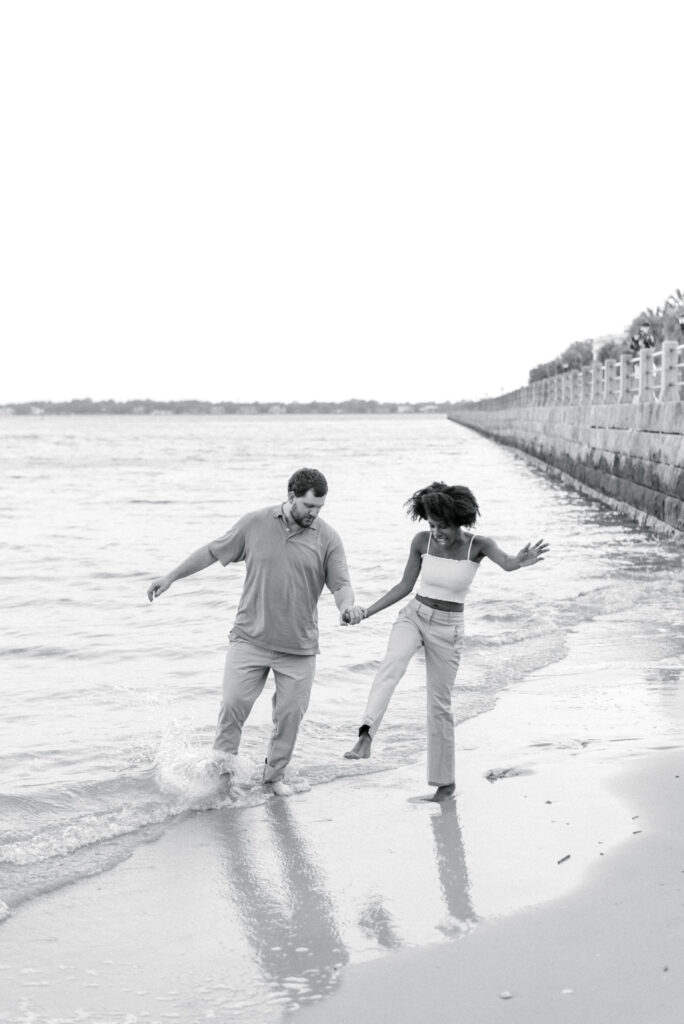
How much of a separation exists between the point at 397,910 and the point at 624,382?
2071 cm

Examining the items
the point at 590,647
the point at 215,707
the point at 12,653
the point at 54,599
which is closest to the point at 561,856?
the point at 215,707

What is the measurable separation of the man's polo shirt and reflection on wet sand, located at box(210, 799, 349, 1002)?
0.82 meters

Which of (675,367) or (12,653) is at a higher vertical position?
(675,367)

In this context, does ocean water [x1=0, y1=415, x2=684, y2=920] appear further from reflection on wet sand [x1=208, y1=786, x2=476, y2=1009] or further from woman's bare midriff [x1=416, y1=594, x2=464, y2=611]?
woman's bare midriff [x1=416, y1=594, x2=464, y2=611]

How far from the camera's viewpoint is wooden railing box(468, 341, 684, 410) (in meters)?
18.5

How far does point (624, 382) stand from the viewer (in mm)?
24000

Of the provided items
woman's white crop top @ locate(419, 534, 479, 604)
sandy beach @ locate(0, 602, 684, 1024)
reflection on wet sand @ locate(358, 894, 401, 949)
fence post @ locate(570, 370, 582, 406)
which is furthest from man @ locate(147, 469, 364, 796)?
fence post @ locate(570, 370, 582, 406)

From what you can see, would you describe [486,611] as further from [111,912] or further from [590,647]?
[111,912]

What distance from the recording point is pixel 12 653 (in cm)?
1063

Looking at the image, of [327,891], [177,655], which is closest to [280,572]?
[327,891]

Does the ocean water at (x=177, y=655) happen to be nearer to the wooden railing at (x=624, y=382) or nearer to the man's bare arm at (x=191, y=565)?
the man's bare arm at (x=191, y=565)

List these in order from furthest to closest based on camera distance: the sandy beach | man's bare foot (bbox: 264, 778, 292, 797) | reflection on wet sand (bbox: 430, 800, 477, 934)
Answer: man's bare foot (bbox: 264, 778, 292, 797) < reflection on wet sand (bbox: 430, 800, 477, 934) < the sandy beach

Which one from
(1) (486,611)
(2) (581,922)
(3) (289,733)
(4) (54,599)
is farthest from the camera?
(4) (54,599)

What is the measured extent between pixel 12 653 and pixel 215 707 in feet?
9.87
